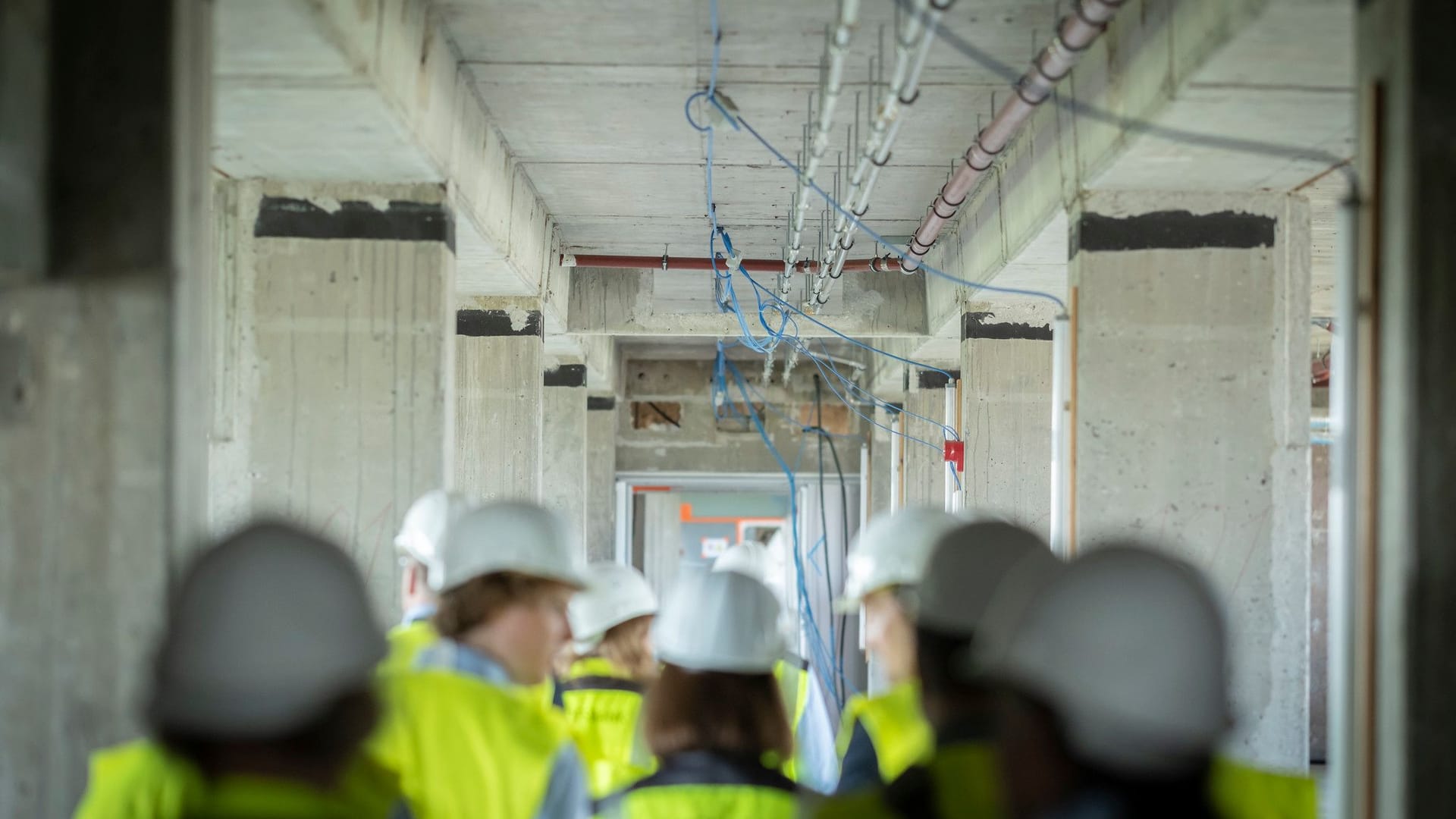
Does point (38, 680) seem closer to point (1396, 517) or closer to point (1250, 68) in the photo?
point (1396, 517)

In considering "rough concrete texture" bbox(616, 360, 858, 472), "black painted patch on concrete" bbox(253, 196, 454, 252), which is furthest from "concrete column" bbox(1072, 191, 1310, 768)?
"rough concrete texture" bbox(616, 360, 858, 472)

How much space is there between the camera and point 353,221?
4.19 m

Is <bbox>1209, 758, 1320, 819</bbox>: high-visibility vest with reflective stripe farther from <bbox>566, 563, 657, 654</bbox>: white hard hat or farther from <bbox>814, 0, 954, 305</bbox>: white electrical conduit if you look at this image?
<bbox>566, 563, 657, 654</bbox>: white hard hat

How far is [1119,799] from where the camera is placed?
3.83ft

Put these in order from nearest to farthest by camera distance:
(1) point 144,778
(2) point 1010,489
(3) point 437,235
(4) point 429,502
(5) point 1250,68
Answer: (1) point 144,778 < (5) point 1250,68 < (4) point 429,502 < (3) point 437,235 < (2) point 1010,489

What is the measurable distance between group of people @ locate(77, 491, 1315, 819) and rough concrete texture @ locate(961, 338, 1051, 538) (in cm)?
327

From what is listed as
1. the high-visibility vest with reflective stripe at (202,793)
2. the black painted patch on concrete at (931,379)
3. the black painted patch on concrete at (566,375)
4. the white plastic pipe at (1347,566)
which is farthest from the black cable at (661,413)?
the high-visibility vest with reflective stripe at (202,793)

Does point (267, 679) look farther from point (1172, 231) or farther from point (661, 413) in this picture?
point (661, 413)

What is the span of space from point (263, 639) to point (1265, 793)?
53.2 inches

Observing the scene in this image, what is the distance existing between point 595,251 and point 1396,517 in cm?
561

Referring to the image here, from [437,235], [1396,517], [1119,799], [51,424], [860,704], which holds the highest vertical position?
[437,235]

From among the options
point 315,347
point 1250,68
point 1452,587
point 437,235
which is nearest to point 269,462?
point 315,347

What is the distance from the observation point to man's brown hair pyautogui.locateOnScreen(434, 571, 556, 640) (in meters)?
2.19

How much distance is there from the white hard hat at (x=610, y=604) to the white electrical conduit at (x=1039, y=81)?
174 cm
